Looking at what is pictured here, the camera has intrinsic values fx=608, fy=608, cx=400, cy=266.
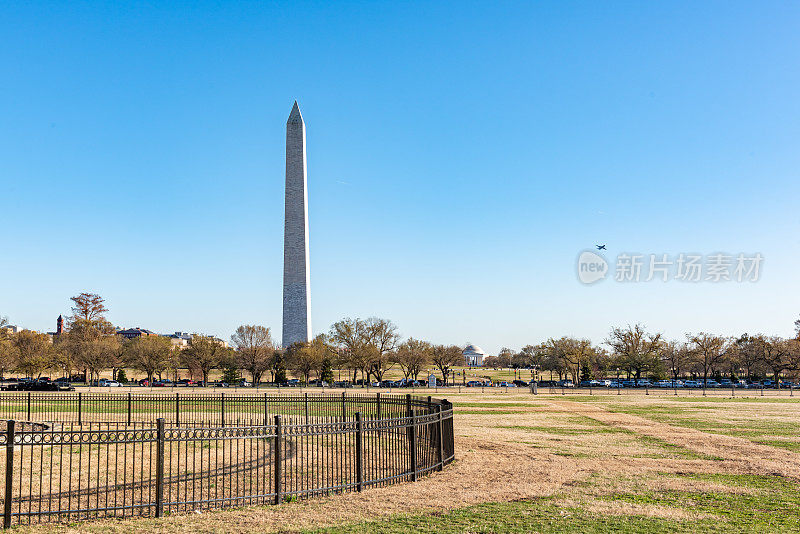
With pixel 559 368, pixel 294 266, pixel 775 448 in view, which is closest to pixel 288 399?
pixel 775 448

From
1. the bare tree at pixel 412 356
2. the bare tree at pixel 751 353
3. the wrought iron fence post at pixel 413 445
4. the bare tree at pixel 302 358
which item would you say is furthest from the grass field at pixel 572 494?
the bare tree at pixel 751 353

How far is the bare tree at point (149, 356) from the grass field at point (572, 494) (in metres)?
68.2

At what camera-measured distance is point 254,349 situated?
83438mm

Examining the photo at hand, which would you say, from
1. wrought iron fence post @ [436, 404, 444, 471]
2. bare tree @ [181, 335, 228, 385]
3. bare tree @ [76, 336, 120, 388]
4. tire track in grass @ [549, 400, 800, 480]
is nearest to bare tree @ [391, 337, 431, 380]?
bare tree @ [181, 335, 228, 385]

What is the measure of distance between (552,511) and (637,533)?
5.49 ft

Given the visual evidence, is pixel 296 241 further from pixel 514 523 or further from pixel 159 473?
pixel 514 523

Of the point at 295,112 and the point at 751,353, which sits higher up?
the point at 295,112

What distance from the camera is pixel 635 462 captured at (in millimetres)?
16328

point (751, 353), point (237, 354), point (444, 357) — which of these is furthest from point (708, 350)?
point (237, 354)

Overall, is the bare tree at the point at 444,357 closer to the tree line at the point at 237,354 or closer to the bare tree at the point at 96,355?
the tree line at the point at 237,354

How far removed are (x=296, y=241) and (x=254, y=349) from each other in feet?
55.3

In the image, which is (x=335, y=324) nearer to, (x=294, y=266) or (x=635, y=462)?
(x=294, y=266)

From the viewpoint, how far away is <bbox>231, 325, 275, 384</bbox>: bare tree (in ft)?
272

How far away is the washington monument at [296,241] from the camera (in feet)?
250
